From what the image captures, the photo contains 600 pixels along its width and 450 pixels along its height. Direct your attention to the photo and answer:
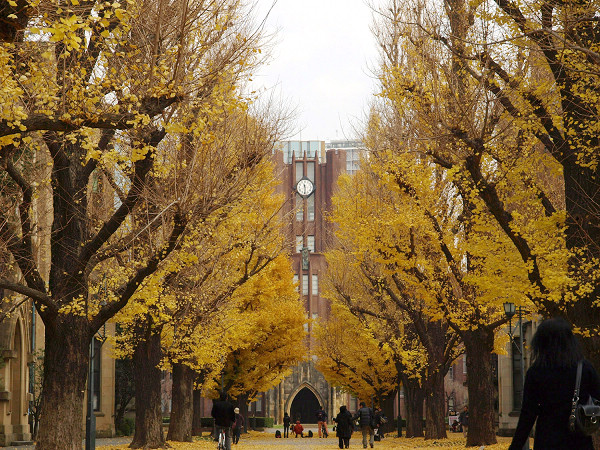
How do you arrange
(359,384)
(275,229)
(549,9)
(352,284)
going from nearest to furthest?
(549,9) < (275,229) < (352,284) < (359,384)

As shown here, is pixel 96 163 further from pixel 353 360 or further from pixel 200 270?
pixel 353 360

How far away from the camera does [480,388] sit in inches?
814

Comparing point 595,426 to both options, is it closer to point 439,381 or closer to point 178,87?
point 178,87

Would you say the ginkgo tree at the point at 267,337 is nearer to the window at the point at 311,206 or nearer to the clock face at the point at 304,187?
the window at the point at 311,206

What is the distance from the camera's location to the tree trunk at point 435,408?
28.0 meters

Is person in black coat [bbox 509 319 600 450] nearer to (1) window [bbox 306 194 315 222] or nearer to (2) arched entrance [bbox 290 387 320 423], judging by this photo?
(2) arched entrance [bbox 290 387 320 423]

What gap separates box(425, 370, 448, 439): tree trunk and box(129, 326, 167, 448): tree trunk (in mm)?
9684

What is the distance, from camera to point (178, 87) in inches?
411

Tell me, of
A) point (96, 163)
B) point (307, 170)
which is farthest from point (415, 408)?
point (307, 170)

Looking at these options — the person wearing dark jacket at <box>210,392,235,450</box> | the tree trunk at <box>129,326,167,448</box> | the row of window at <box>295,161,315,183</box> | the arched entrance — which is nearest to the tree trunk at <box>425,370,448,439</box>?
the tree trunk at <box>129,326,167,448</box>

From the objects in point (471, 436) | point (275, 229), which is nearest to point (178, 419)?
point (275, 229)

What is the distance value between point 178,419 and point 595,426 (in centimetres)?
2407

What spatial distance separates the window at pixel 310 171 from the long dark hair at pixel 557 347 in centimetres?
7278

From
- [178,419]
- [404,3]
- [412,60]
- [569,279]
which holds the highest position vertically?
[404,3]
